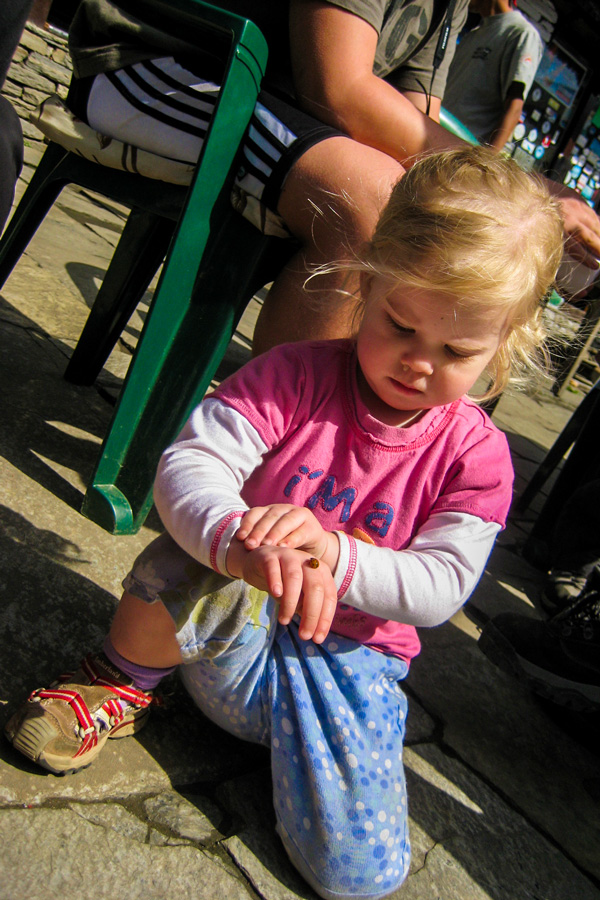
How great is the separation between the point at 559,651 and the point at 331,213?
1066mm

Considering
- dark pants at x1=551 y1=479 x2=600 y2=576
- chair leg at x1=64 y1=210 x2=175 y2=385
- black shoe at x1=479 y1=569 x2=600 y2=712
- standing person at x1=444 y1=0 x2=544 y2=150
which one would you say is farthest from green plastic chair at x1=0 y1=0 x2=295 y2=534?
standing person at x1=444 y1=0 x2=544 y2=150

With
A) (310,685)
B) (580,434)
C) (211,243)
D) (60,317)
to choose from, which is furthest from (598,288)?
(310,685)

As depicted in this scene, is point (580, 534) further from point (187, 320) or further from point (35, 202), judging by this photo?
point (35, 202)

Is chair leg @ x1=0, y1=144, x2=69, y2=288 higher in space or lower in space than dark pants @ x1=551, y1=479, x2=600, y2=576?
higher

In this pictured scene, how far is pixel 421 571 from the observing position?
3.38 ft

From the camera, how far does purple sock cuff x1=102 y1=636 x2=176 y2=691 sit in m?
1.08

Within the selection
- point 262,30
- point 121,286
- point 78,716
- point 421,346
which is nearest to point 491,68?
point 262,30

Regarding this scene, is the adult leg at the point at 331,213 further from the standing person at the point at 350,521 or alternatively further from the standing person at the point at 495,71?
the standing person at the point at 495,71

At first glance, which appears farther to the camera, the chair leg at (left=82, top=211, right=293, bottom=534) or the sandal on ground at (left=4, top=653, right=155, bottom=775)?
the chair leg at (left=82, top=211, right=293, bottom=534)

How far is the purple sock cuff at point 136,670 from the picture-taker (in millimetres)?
1078

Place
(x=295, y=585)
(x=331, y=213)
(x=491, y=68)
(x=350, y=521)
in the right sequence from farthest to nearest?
(x=491, y=68) < (x=331, y=213) < (x=350, y=521) < (x=295, y=585)

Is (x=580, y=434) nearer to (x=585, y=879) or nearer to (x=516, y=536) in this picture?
(x=516, y=536)

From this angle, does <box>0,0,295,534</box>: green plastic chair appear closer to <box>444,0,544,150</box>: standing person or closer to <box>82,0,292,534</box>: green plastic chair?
<box>82,0,292,534</box>: green plastic chair

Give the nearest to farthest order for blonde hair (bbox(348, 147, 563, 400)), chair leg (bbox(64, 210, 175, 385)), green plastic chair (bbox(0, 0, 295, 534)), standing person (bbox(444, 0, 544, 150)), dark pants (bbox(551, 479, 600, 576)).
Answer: blonde hair (bbox(348, 147, 563, 400)) → green plastic chair (bbox(0, 0, 295, 534)) → chair leg (bbox(64, 210, 175, 385)) → dark pants (bbox(551, 479, 600, 576)) → standing person (bbox(444, 0, 544, 150))
